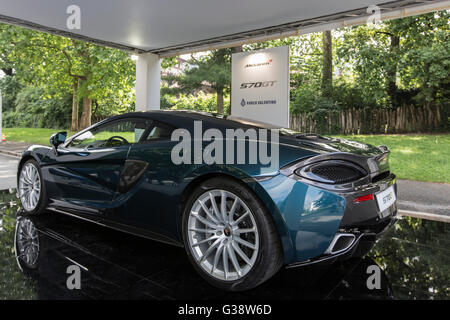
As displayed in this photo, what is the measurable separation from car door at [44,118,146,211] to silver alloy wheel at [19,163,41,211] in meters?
0.30

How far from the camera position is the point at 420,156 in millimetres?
9633

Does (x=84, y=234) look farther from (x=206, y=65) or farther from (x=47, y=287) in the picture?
(x=206, y=65)

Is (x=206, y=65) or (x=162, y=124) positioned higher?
(x=206, y=65)

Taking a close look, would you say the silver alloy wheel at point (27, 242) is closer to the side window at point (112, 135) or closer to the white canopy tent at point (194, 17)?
the side window at point (112, 135)

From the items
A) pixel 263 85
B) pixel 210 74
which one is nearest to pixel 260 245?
pixel 263 85

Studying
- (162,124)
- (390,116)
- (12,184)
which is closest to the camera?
(162,124)

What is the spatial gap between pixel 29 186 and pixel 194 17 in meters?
3.94

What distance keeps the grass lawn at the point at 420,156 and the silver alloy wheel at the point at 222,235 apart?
638cm

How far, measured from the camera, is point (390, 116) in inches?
572

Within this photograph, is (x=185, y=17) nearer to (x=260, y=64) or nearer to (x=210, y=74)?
(x=260, y=64)

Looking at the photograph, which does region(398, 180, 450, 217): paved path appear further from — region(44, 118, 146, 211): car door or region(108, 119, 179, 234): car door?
region(44, 118, 146, 211): car door

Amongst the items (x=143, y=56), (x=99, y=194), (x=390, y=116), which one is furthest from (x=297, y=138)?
(x=390, y=116)
